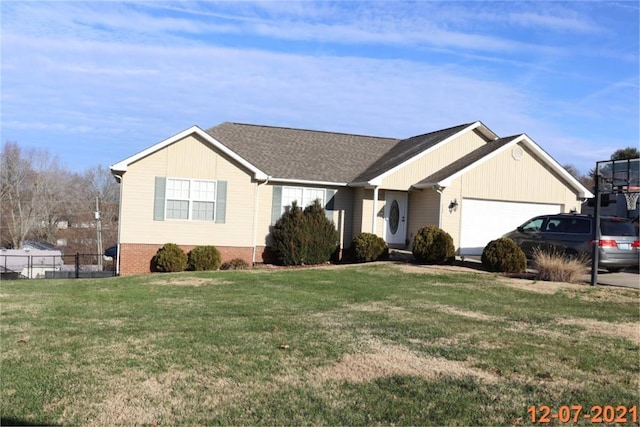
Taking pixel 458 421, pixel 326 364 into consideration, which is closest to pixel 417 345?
pixel 326 364

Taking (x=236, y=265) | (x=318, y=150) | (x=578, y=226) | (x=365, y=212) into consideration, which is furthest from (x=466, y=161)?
(x=236, y=265)

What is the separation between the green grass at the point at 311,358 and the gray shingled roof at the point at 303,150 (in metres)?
10.8

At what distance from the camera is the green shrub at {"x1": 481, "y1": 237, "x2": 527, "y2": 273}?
51.8 feet

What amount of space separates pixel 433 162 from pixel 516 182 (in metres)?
3.11

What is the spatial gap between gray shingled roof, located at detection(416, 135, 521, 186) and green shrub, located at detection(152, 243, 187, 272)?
887 cm

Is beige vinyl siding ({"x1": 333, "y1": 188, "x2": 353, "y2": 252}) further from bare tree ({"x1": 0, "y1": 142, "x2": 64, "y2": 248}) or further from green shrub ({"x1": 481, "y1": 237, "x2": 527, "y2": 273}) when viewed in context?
bare tree ({"x1": 0, "y1": 142, "x2": 64, "y2": 248})

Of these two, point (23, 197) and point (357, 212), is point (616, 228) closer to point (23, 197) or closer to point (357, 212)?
point (357, 212)

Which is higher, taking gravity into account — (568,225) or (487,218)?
(487,218)

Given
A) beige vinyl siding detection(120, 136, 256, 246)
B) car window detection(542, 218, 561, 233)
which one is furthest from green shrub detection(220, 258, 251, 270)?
car window detection(542, 218, 561, 233)

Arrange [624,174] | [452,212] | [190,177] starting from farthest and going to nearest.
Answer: [624,174] → [452,212] → [190,177]

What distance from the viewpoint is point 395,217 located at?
2180 cm

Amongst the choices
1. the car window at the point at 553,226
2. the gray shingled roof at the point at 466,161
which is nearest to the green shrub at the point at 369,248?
the gray shingled roof at the point at 466,161

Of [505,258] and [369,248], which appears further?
[369,248]

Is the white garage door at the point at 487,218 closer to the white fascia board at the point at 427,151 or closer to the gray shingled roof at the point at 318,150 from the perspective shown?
the white fascia board at the point at 427,151
